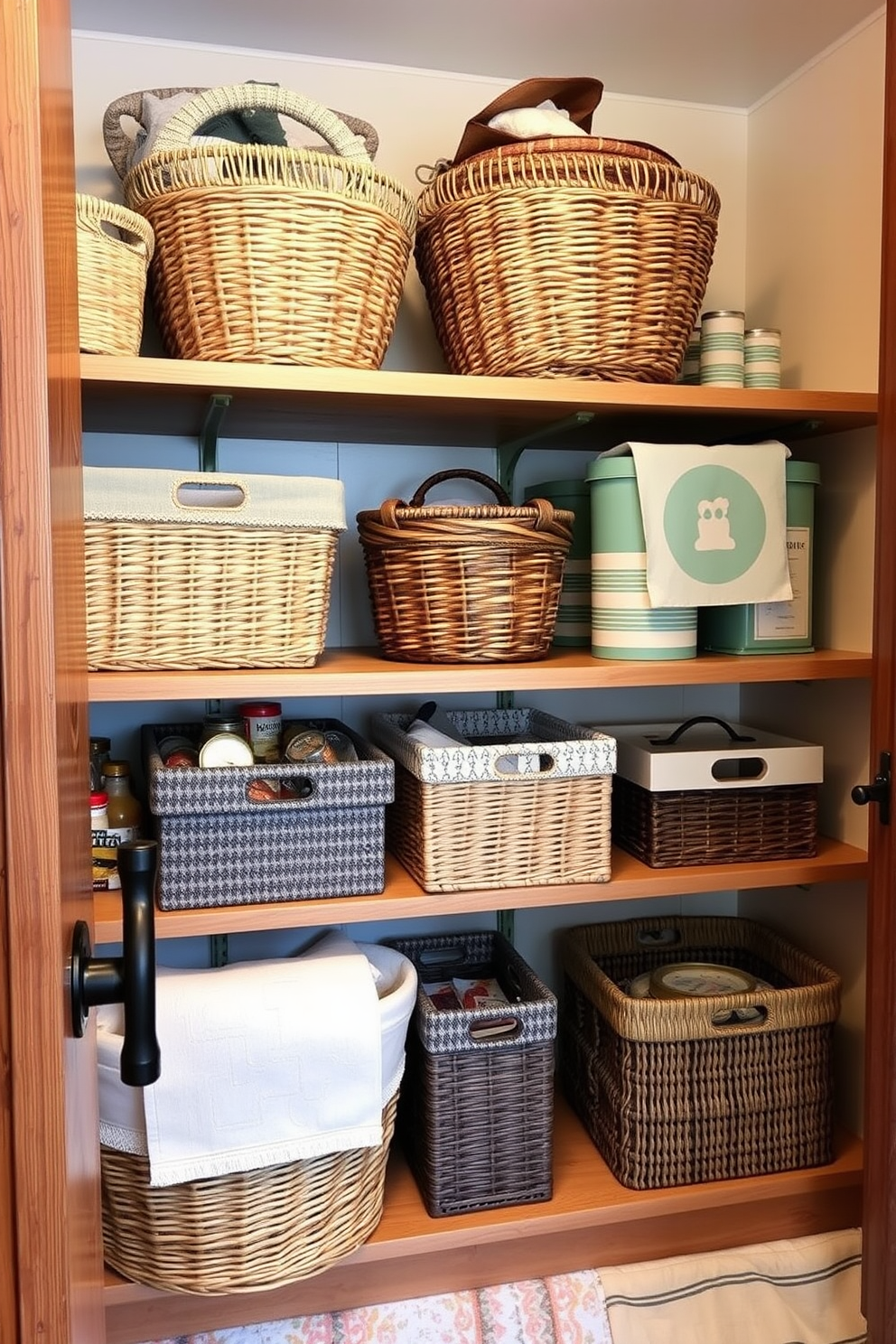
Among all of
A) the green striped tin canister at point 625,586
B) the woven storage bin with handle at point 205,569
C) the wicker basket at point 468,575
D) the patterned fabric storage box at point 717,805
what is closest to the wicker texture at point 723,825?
the patterned fabric storage box at point 717,805

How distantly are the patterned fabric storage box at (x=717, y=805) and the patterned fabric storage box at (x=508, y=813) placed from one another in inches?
4.2

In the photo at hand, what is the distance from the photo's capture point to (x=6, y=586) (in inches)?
22.9

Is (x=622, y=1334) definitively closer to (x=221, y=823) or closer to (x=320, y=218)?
(x=221, y=823)

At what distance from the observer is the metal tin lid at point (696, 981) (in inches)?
64.7

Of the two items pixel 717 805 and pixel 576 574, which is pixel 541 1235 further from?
pixel 576 574

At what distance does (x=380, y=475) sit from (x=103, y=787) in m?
0.68

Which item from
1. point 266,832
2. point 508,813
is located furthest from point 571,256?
point 266,832

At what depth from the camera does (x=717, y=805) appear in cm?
161

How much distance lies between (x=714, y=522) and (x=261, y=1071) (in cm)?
95

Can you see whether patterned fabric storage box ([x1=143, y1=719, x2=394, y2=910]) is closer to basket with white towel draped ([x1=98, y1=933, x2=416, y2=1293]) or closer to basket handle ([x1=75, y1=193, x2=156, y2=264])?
basket with white towel draped ([x1=98, y1=933, x2=416, y2=1293])

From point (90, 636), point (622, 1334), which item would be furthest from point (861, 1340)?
point (90, 636)

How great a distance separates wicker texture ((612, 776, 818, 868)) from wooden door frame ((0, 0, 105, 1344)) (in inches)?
42.5

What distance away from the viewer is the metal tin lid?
1.64 meters

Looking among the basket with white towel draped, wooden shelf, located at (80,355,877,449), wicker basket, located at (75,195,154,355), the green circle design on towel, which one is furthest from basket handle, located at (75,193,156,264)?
the basket with white towel draped
